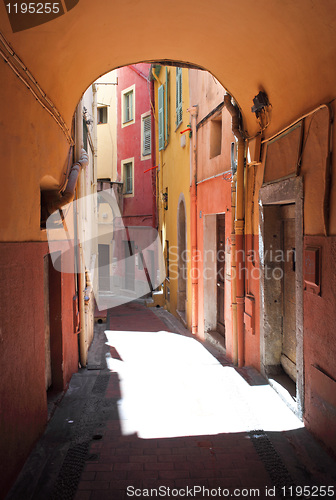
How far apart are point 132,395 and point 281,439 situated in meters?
2.00

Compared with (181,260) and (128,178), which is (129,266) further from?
(181,260)

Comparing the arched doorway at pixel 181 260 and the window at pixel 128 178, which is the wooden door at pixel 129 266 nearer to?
the window at pixel 128 178

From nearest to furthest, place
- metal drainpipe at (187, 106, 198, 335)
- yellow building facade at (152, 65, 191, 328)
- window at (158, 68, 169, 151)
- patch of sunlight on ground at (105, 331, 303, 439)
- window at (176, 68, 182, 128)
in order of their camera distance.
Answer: patch of sunlight on ground at (105, 331, 303, 439) < metal drainpipe at (187, 106, 198, 335) < yellow building facade at (152, 65, 191, 328) < window at (176, 68, 182, 128) < window at (158, 68, 169, 151)

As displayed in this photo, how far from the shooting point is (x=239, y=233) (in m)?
6.60

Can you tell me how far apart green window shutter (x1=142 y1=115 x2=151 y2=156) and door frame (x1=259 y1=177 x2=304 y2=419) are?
15.0 m

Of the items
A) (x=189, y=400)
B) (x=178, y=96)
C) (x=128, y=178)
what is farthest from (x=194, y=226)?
(x=128, y=178)

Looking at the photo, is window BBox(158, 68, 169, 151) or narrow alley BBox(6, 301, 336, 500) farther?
window BBox(158, 68, 169, 151)

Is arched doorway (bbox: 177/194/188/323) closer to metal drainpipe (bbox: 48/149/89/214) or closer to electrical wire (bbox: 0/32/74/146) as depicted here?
metal drainpipe (bbox: 48/149/89/214)

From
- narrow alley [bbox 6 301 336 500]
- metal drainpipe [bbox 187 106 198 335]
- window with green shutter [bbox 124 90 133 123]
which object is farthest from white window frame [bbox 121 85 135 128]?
narrow alley [bbox 6 301 336 500]

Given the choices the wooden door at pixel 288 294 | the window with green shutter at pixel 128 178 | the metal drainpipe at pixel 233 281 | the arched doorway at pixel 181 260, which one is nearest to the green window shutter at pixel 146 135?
the window with green shutter at pixel 128 178

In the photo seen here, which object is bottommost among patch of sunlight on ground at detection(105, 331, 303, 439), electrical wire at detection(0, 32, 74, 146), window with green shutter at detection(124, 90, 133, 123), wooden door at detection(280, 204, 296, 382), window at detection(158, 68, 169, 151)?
patch of sunlight on ground at detection(105, 331, 303, 439)

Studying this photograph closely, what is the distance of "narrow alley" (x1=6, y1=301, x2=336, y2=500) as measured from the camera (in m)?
3.41

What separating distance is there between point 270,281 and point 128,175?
17004 millimetres

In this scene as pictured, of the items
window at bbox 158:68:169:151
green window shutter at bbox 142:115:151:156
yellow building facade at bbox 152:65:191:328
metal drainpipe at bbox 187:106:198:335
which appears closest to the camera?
metal drainpipe at bbox 187:106:198:335
